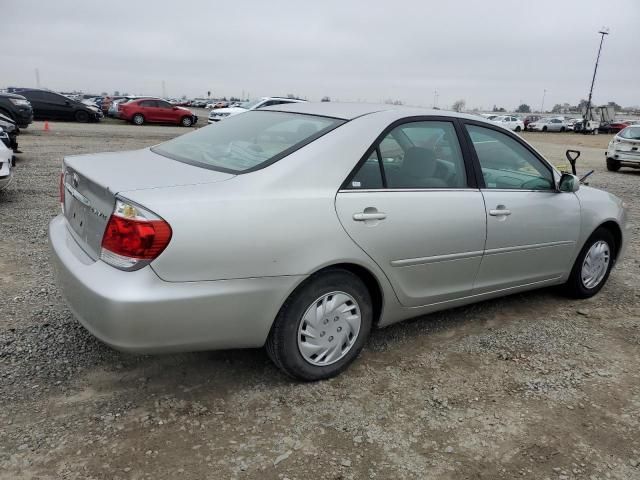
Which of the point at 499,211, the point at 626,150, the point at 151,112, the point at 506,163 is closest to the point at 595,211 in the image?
the point at 506,163

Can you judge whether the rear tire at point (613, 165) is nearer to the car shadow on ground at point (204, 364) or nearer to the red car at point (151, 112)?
the car shadow on ground at point (204, 364)

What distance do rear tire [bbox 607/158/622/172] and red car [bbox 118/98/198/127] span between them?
19554 mm

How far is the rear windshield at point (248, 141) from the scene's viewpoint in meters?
2.95

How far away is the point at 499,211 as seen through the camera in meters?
3.60

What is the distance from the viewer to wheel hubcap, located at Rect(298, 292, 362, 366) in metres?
2.91

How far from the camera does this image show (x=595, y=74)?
47688 millimetres

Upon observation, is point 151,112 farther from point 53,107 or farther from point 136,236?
point 136,236

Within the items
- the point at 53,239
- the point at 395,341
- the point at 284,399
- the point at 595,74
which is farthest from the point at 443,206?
the point at 595,74

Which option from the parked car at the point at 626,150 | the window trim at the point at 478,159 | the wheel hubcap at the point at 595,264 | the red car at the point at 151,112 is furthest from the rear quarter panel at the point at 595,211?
the red car at the point at 151,112

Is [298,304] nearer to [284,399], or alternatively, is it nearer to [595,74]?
[284,399]

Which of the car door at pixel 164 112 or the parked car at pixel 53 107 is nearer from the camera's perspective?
the parked car at pixel 53 107

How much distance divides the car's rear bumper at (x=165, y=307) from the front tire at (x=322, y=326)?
10 cm

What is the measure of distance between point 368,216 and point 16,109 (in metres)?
17.6

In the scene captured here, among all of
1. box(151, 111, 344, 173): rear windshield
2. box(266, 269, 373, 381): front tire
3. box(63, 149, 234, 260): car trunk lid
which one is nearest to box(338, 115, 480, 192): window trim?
box(151, 111, 344, 173): rear windshield
